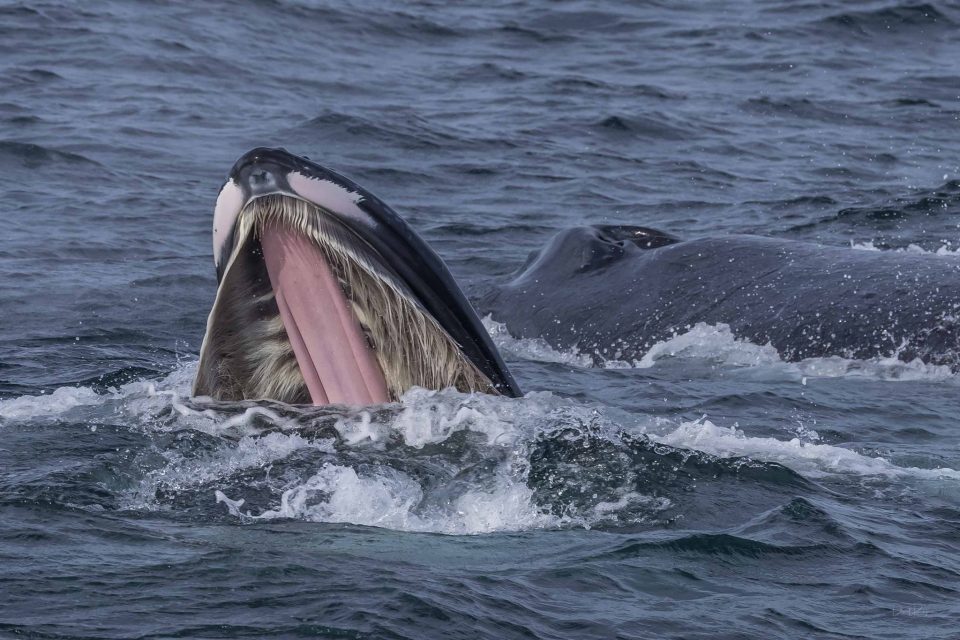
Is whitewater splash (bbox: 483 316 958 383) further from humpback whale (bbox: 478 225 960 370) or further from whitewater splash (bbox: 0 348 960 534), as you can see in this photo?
whitewater splash (bbox: 0 348 960 534)

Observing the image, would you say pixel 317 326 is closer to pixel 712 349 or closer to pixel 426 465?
pixel 426 465

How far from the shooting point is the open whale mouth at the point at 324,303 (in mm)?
7035

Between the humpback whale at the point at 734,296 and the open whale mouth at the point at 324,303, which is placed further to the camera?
the humpback whale at the point at 734,296

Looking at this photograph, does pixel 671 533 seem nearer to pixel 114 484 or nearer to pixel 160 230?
pixel 114 484

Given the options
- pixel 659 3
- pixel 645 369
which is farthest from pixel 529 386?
pixel 659 3

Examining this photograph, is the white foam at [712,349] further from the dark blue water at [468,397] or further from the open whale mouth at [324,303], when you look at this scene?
the open whale mouth at [324,303]

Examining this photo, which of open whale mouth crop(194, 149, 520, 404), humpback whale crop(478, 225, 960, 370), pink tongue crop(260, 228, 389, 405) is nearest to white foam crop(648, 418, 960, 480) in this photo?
open whale mouth crop(194, 149, 520, 404)

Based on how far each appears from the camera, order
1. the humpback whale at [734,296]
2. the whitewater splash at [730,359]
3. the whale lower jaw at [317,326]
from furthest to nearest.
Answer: the humpback whale at [734,296] < the whitewater splash at [730,359] < the whale lower jaw at [317,326]

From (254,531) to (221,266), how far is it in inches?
48.2

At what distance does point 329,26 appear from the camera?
86.5 feet

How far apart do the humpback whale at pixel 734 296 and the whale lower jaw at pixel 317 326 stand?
13.9ft

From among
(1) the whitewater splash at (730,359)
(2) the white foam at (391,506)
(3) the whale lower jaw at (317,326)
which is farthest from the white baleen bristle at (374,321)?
(1) the whitewater splash at (730,359)

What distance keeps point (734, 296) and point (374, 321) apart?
190 inches

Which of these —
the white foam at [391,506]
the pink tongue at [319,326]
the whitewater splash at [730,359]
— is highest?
the pink tongue at [319,326]
